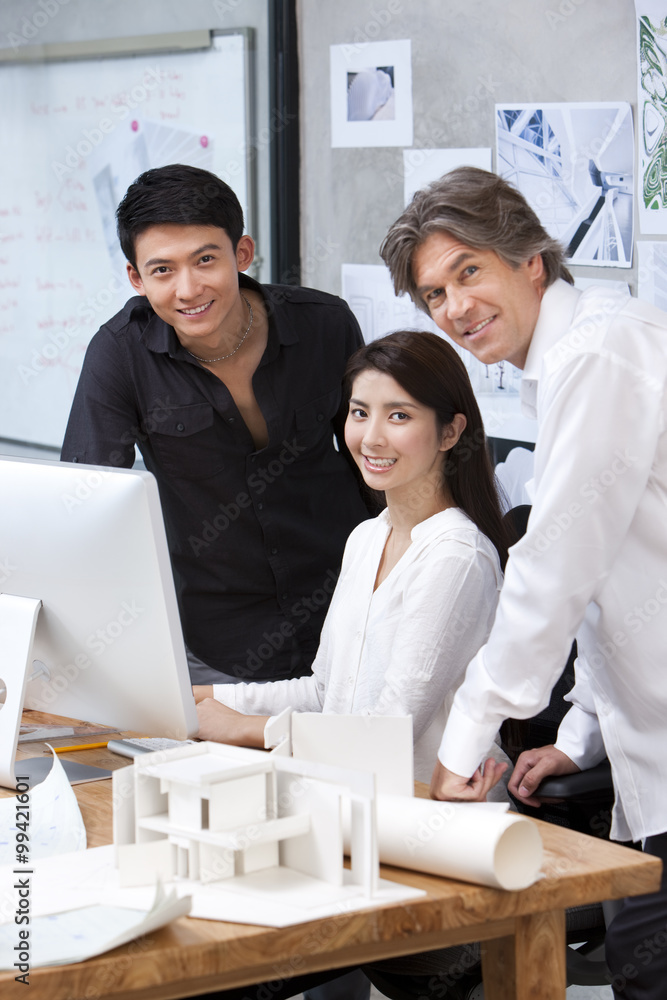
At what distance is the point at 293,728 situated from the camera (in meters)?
1.36

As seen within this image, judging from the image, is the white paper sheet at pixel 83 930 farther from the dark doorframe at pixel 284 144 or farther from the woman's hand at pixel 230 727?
the dark doorframe at pixel 284 144

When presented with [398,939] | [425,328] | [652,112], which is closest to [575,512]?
[398,939]

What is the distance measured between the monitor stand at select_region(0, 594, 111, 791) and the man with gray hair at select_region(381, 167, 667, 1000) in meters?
0.56

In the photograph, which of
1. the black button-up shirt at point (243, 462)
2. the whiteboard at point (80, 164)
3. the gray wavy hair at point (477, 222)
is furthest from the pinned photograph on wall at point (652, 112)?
the whiteboard at point (80, 164)

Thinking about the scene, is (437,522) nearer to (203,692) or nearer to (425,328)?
(203,692)

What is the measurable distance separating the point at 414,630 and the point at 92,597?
54cm

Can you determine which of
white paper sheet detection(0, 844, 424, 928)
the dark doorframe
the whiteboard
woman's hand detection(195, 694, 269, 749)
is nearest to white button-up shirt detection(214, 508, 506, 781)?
woman's hand detection(195, 694, 269, 749)

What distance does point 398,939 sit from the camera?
1.16 m

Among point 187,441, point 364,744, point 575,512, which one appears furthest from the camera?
point 187,441

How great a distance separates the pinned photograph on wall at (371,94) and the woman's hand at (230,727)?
192 centimetres

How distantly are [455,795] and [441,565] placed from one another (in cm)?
46

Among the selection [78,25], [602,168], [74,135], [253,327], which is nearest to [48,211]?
[74,135]

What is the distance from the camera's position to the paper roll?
3.85 feet

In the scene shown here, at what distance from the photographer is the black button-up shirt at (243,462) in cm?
237
